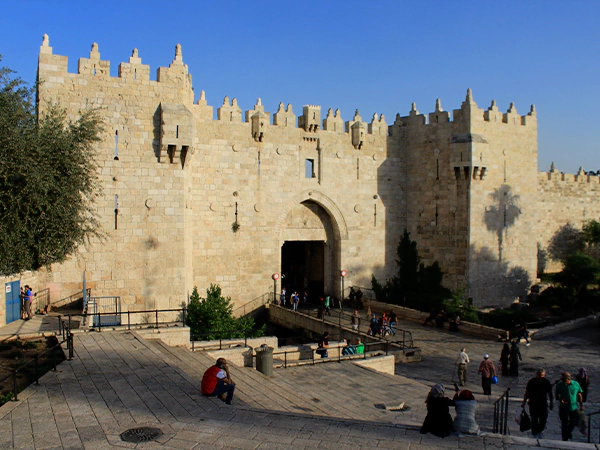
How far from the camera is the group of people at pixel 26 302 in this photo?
15.2 metres

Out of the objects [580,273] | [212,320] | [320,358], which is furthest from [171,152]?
[580,273]

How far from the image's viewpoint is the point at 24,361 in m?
10.4

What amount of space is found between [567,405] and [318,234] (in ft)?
53.6

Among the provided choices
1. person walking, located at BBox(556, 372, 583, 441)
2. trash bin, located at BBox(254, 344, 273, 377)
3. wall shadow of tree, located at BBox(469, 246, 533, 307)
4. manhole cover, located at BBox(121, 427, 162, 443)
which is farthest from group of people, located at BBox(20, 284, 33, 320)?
wall shadow of tree, located at BBox(469, 246, 533, 307)

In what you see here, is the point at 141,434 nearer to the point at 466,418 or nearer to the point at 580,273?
the point at 466,418

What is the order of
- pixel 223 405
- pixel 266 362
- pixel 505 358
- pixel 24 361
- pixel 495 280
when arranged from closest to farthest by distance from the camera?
pixel 223 405 < pixel 24 361 < pixel 266 362 < pixel 505 358 < pixel 495 280

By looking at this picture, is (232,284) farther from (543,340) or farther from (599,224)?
(599,224)

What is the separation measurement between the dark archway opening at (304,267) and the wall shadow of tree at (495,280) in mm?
6933

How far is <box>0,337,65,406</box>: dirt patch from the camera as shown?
348 inches

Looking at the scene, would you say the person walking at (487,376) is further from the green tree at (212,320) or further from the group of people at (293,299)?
the group of people at (293,299)

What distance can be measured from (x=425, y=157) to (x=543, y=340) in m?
9.88

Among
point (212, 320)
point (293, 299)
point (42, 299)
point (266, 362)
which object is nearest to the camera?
point (266, 362)

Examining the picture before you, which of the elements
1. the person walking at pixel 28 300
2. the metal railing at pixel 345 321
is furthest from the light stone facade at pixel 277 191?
the metal railing at pixel 345 321

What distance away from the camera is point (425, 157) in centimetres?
2462
